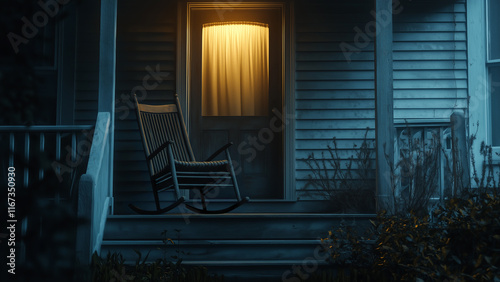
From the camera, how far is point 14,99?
101 cm

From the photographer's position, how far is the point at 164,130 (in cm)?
525

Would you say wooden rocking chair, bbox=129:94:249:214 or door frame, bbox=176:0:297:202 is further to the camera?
door frame, bbox=176:0:297:202

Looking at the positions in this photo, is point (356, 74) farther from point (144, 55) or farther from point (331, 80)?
point (144, 55)

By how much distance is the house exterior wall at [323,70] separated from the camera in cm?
547

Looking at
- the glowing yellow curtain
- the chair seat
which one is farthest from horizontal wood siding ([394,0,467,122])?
the chair seat

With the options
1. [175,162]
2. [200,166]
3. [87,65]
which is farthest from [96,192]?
[87,65]

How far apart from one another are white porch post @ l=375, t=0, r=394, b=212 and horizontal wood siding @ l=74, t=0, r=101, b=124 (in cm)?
257

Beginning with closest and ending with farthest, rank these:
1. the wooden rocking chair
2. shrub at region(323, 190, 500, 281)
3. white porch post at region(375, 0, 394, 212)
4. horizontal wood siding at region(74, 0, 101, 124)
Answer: shrub at region(323, 190, 500, 281), white porch post at region(375, 0, 394, 212), the wooden rocking chair, horizontal wood siding at region(74, 0, 101, 124)

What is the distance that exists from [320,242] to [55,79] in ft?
9.87

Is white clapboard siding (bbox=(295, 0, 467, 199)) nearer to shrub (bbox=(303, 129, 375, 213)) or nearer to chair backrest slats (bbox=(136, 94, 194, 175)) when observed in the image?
shrub (bbox=(303, 129, 375, 213))

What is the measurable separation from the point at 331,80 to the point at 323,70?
0.12 meters

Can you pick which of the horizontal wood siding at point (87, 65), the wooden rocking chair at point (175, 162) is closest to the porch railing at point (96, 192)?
the wooden rocking chair at point (175, 162)

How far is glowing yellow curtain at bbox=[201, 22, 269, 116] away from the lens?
573 cm

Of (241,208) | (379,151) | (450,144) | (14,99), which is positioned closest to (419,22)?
(450,144)
